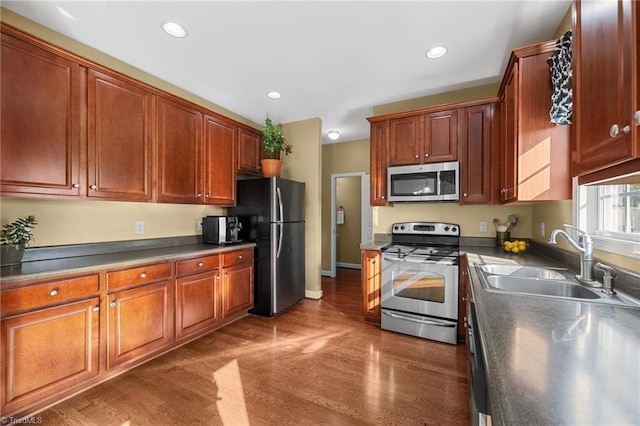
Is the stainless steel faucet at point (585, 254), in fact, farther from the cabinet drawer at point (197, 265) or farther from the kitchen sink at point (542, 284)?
the cabinet drawer at point (197, 265)

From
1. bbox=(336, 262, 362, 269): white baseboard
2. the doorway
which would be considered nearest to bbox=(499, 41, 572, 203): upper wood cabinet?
the doorway

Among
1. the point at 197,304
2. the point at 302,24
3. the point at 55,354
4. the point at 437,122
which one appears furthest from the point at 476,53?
the point at 55,354

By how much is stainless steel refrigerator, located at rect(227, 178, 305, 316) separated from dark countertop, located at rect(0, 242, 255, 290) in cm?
61

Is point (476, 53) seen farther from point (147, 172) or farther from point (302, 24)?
point (147, 172)

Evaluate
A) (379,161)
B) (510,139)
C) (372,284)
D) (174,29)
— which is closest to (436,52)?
(510,139)

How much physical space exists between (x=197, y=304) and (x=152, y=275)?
1.85 ft

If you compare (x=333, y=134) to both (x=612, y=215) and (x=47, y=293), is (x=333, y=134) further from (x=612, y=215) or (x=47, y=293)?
(x=47, y=293)

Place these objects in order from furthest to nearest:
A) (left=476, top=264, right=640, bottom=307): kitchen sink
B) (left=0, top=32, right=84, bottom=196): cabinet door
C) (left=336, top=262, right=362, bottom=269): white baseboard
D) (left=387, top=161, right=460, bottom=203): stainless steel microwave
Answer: (left=336, top=262, right=362, bottom=269): white baseboard → (left=387, top=161, right=460, bottom=203): stainless steel microwave → (left=0, top=32, right=84, bottom=196): cabinet door → (left=476, top=264, right=640, bottom=307): kitchen sink

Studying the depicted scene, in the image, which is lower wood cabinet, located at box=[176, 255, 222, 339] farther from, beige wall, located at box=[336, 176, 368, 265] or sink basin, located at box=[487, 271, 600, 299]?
beige wall, located at box=[336, 176, 368, 265]

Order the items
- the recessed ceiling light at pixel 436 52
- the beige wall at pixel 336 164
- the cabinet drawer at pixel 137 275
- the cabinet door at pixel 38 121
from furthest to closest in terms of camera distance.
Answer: the beige wall at pixel 336 164
the recessed ceiling light at pixel 436 52
the cabinet drawer at pixel 137 275
the cabinet door at pixel 38 121

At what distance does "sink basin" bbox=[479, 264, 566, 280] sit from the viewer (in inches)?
65.1

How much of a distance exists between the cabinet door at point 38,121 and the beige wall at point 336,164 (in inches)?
159

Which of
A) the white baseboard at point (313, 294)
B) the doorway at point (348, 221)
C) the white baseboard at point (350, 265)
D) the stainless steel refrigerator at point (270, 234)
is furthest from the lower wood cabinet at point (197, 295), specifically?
the white baseboard at point (350, 265)

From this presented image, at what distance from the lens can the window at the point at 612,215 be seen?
1.32 metres
